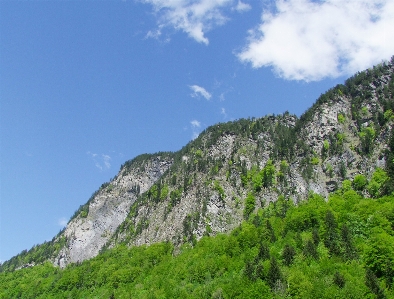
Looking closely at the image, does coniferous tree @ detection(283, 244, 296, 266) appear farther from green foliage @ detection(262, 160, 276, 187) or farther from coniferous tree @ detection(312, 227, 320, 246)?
green foliage @ detection(262, 160, 276, 187)

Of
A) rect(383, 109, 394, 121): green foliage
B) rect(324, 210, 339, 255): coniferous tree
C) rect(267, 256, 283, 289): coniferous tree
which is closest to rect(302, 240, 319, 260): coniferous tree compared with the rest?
rect(324, 210, 339, 255): coniferous tree

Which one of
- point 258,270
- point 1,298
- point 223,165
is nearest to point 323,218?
point 258,270

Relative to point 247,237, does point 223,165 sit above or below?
above

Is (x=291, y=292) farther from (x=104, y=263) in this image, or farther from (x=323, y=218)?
(x=104, y=263)

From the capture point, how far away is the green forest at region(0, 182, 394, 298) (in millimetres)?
77312

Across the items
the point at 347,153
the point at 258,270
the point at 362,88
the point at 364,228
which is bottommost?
the point at 258,270

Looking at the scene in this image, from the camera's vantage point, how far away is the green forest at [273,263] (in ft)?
254

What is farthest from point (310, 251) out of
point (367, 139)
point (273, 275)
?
point (367, 139)

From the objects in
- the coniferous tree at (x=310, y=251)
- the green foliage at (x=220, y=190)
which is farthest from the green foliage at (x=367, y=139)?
the coniferous tree at (x=310, y=251)

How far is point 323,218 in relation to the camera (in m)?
118

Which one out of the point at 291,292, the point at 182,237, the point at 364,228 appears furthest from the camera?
the point at 182,237

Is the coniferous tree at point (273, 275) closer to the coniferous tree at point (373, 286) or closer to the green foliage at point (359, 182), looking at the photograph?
the coniferous tree at point (373, 286)

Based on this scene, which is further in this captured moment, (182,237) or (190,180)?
(190,180)

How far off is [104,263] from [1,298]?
5327 centimetres
